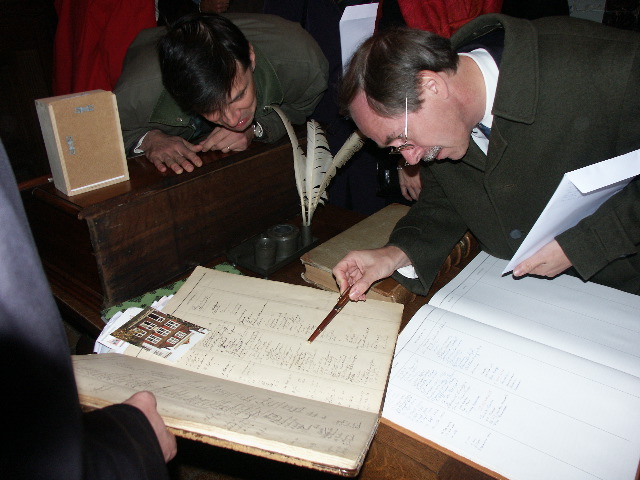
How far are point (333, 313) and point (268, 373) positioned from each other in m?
0.23

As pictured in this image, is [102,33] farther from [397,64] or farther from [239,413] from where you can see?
[239,413]

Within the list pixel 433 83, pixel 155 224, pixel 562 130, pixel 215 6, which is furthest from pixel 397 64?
pixel 215 6

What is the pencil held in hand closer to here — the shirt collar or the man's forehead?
the man's forehead

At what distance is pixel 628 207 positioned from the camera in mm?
1175

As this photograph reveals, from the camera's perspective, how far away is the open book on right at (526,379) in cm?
84

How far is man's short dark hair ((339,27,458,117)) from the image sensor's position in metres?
1.14

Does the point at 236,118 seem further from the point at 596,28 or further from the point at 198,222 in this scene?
the point at 596,28

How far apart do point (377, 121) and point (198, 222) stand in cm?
69

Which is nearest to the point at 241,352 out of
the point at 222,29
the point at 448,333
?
the point at 448,333

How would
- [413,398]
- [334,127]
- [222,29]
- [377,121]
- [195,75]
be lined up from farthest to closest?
[334,127] → [222,29] → [195,75] → [377,121] → [413,398]

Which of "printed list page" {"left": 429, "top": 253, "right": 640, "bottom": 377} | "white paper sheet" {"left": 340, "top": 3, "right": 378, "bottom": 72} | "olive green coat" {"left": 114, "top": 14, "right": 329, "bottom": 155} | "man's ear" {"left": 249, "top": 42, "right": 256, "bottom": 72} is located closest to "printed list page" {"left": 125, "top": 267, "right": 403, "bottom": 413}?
"printed list page" {"left": 429, "top": 253, "right": 640, "bottom": 377}

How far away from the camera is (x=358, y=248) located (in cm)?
144

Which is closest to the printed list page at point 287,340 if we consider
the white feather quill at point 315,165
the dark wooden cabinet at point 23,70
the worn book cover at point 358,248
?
the worn book cover at point 358,248

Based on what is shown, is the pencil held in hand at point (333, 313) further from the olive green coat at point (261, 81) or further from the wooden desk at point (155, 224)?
the olive green coat at point (261, 81)
